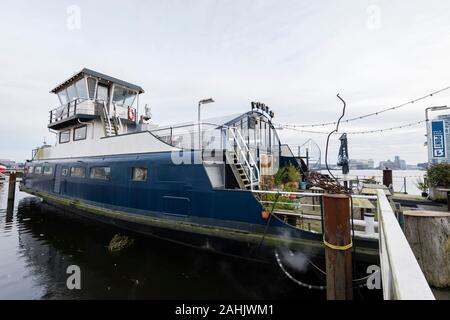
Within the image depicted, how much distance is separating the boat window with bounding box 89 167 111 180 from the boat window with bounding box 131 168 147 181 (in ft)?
5.51

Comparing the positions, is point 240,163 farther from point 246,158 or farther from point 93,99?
point 93,99

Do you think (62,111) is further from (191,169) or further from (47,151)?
(191,169)

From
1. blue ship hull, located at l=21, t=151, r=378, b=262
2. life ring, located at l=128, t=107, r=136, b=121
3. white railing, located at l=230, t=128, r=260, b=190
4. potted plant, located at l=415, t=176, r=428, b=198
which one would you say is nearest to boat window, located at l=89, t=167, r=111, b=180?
blue ship hull, located at l=21, t=151, r=378, b=262

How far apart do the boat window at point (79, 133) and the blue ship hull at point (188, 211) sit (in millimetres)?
3207

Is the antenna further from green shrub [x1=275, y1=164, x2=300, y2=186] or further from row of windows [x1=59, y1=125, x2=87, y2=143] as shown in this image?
green shrub [x1=275, y1=164, x2=300, y2=186]

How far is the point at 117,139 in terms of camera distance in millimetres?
9898

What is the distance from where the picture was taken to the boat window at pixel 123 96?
14356mm

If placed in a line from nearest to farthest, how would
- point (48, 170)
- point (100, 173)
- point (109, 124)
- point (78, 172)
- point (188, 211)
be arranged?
1. point (188, 211)
2. point (100, 173)
3. point (78, 172)
4. point (109, 124)
5. point (48, 170)

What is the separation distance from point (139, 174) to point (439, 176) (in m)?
11.2

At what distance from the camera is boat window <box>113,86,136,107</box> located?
47.1ft

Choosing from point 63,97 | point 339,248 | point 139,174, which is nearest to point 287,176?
point 139,174

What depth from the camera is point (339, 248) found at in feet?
12.7

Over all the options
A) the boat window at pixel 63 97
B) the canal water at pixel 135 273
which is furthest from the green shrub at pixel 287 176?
the boat window at pixel 63 97
